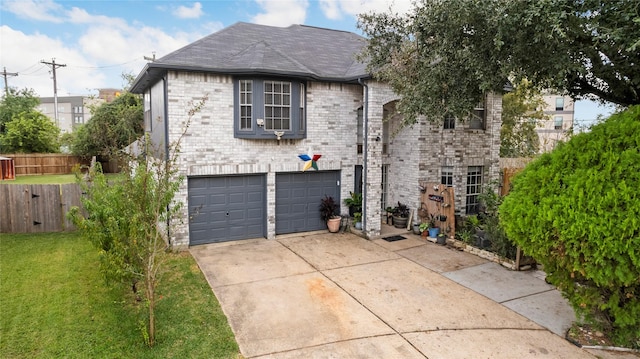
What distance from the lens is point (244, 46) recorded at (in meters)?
12.5

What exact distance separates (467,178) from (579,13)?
8.23m

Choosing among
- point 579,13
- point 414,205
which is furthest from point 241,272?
Result: point 579,13

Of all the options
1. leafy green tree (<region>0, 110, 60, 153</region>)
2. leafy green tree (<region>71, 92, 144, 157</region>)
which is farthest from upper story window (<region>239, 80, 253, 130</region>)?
leafy green tree (<region>0, 110, 60, 153</region>)

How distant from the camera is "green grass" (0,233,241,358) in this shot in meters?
5.65

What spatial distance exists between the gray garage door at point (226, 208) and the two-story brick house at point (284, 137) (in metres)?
0.03

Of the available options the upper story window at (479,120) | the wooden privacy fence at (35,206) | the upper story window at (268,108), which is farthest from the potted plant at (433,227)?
the wooden privacy fence at (35,206)

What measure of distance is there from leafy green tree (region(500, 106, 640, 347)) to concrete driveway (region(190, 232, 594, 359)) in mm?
914

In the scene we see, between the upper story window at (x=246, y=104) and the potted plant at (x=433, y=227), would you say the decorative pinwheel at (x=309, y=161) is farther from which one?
the potted plant at (x=433, y=227)

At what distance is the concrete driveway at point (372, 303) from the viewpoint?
5.89 m

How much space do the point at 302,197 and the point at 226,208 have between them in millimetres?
2461

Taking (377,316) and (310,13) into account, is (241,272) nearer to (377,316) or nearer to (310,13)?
(377,316)

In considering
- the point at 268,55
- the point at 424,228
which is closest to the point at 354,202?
the point at 424,228

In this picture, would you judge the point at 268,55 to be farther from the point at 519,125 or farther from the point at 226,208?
the point at 519,125

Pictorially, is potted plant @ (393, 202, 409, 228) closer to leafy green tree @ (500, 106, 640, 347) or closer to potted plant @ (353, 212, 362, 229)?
potted plant @ (353, 212, 362, 229)
